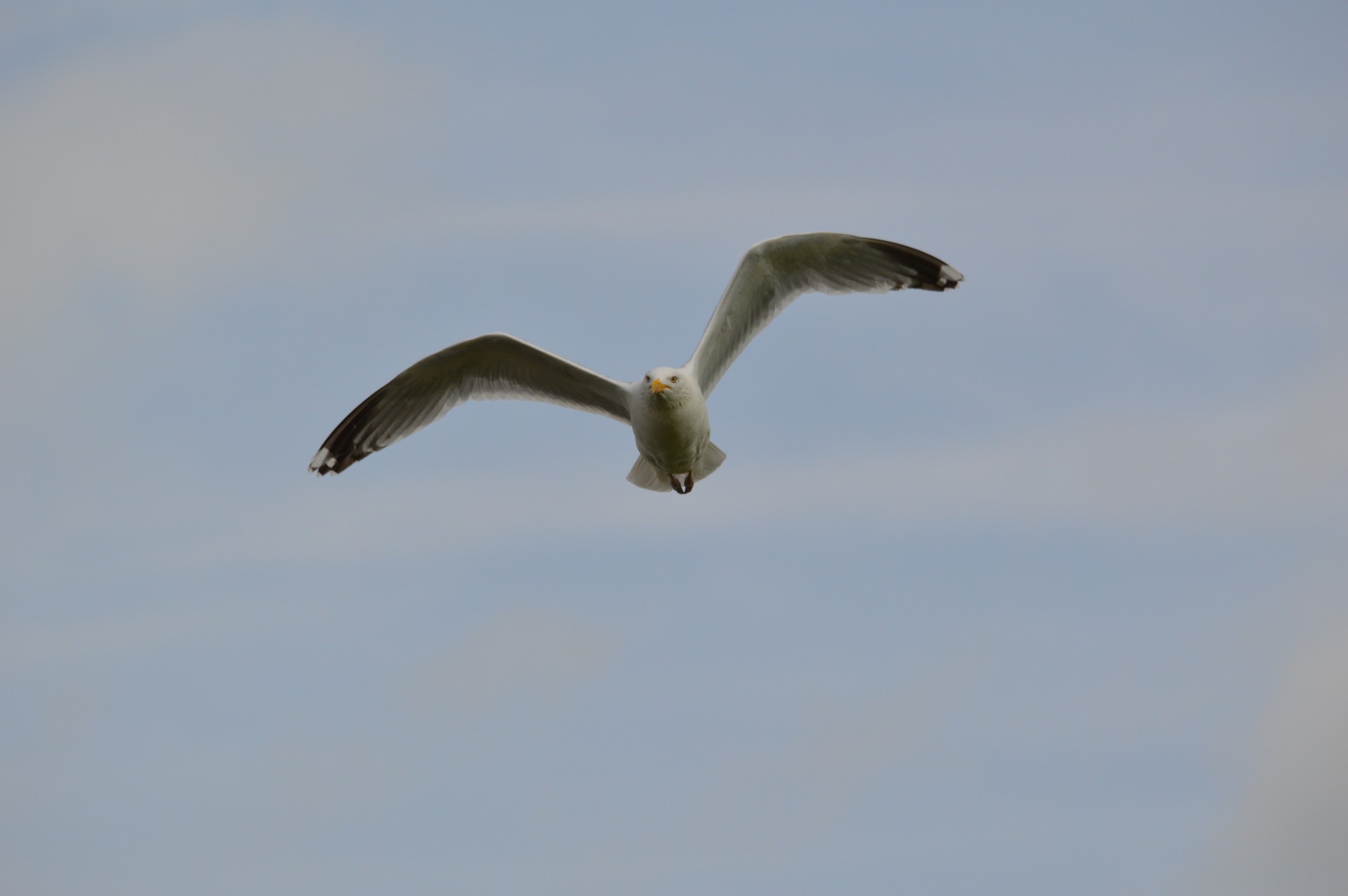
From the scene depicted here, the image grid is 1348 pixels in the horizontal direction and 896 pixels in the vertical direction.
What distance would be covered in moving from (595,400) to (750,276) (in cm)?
158

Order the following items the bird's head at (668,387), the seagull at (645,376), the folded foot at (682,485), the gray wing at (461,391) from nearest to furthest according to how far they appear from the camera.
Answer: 1. the bird's head at (668,387)
2. the seagull at (645,376)
3. the gray wing at (461,391)
4. the folded foot at (682,485)

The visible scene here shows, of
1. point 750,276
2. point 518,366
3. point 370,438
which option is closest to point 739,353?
point 750,276

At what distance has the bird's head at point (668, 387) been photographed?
591 inches

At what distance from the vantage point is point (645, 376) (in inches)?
602

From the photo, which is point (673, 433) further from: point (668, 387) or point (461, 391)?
point (461, 391)

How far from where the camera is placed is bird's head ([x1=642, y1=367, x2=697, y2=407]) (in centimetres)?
1500

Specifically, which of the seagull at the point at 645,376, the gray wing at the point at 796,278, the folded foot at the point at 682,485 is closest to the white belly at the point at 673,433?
the seagull at the point at 645,376

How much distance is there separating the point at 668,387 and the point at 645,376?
34 cm

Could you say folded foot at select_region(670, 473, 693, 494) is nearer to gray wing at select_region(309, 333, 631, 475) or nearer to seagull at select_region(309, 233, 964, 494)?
seagull at select_region(309, 233, 964, 494)

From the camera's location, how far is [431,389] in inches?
642

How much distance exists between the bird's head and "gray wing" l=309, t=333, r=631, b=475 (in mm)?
724

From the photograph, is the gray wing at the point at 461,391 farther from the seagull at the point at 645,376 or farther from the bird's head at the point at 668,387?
the bird's head at the point at 668,387

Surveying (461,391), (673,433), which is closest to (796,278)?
(673,433)

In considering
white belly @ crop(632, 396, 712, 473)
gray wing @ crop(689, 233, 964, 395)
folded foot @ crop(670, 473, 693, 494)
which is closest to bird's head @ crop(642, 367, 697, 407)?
white belly @ crop(632, 396, 712, 473)
